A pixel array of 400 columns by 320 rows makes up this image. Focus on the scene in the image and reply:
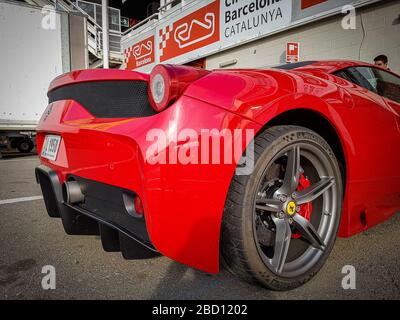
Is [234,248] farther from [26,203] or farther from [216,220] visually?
[26,203]

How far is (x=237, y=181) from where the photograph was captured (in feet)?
4.12

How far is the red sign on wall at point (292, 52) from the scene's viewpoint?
→ 20.6ft

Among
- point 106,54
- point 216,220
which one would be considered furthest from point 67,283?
point 106,54

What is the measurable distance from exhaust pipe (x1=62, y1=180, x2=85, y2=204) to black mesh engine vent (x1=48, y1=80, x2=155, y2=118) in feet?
1.27

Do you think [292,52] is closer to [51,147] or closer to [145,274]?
[51,147]

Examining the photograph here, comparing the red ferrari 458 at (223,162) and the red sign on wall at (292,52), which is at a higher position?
the red sign on wall at (292,52)

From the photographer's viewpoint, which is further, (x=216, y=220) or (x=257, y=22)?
(x=257, y=22)

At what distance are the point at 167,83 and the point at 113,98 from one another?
0.37 meters

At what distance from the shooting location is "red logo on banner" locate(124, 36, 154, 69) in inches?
450

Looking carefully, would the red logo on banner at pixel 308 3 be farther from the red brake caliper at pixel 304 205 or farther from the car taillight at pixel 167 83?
the car taillight at pixel 167 83

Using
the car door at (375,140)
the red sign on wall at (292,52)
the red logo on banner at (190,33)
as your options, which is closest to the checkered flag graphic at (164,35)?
the red logo on banner at (190,33)

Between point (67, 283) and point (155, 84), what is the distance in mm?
1028

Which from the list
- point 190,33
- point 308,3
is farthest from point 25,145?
point 308,3
